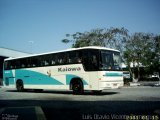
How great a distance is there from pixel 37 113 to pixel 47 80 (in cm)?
1187

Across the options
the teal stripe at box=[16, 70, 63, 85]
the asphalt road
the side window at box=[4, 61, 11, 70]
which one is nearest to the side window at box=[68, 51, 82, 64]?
the teal stripe at box=[16, 70, 63, 85]

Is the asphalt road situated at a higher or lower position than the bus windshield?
lower

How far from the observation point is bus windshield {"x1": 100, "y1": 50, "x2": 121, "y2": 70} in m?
15.2

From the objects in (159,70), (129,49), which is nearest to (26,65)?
(129,49)

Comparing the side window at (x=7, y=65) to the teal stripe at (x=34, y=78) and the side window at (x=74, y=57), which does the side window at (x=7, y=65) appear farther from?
the side window at (x=74, y=57)

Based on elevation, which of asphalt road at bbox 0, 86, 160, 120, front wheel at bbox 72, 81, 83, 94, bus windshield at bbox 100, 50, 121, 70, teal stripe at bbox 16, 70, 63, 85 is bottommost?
asphalt road at bbox 0, 86, 160, 120

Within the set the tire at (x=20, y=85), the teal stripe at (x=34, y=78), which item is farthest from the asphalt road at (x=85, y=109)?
the tire at (x=20, y=85)

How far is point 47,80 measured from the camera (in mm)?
19219

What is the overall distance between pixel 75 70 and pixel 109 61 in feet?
8.20

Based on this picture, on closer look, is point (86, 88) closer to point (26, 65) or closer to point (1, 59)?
point (26, 65)

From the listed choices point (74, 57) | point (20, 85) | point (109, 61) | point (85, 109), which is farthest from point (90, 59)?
point (20, 85)

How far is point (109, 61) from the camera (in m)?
15.7

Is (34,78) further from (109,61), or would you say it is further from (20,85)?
(109,61)

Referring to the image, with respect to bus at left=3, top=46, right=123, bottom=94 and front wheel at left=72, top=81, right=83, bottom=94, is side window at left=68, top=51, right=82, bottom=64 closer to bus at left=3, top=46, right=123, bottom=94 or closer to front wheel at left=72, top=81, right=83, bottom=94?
bus at left=3, top=46, right=123, bottom=94
